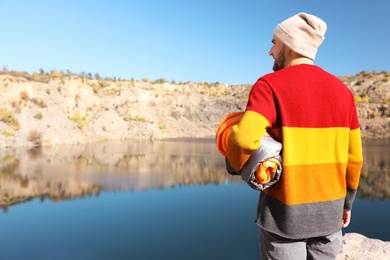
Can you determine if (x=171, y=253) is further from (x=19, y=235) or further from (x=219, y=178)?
(x=219, y=178)

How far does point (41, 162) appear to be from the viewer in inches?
529

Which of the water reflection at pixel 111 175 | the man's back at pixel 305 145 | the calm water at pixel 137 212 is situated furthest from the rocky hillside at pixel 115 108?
the man's back at pixel 305 145

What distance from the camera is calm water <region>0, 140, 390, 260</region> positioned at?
195 inches

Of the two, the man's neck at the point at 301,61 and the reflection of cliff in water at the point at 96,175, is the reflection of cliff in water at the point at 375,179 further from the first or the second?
the man's neck at the point at 301,61

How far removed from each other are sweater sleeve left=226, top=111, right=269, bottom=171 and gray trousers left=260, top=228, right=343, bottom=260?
0.50 meters

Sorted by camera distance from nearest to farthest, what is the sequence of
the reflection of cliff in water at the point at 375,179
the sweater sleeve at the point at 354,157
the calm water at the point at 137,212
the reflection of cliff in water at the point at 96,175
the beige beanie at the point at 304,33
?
the beige beanie at the point at 304,33 → the sweater sleeve at the point at 354,157 → the calm water at the point at 137,212 → the reflection of cliff in water at the point at 375,179 → the reflection of cliff in water at the point at 96,175

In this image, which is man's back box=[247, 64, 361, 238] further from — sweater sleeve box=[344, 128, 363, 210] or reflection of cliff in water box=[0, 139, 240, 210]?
reflection of cliff in water box=[0, 139, 240, 210]

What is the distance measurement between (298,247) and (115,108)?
32.8 metres

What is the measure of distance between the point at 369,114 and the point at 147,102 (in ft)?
89.6

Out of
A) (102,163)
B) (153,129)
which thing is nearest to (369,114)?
(153,129)

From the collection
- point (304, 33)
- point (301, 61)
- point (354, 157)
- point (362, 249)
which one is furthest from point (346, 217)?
point (362, 249)

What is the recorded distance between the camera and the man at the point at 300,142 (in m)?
1.31

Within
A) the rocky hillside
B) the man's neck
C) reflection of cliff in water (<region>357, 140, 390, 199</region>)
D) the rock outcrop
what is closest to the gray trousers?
the man's neck

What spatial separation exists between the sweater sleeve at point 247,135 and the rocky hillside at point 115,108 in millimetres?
23777
